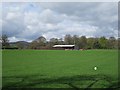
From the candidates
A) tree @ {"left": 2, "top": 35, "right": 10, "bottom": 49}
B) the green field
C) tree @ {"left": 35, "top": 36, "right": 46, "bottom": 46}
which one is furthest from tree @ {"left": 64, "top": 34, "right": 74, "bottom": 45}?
the green field

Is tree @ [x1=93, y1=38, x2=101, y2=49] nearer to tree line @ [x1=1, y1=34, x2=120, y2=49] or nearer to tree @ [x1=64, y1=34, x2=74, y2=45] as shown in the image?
tree line @ [x1=1, y1=34, x2=120, y2=49]

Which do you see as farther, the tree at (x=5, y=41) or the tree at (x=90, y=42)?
the tree at (x=90, y=42)

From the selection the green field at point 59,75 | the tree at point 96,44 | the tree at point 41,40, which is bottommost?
the green field at point 59,75

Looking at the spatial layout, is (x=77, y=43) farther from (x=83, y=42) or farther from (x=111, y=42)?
(x=111, y=42)

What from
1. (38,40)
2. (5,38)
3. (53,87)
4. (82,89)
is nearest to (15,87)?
(53,87)

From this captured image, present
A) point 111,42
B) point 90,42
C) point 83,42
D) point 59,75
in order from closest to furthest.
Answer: point 59,75 < point 90,42 < point 111,42 < point 83,42

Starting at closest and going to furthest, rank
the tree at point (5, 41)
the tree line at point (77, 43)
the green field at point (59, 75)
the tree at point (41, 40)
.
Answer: the green field at point (59, 75) < the tree at point (5, 41) < the tree line at point (77, 43) < the tree at point (41, 40)

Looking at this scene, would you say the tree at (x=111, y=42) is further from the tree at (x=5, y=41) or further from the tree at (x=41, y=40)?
the tree at (x=5, y=41)

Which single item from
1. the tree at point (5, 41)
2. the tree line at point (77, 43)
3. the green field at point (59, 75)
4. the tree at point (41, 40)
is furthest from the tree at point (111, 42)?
the green field at point (59, 75)

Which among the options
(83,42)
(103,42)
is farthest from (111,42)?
(83,42)

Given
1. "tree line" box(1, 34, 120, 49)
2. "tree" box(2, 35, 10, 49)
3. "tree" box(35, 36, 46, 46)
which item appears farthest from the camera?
"tree" box(35, 36, 46, 46)

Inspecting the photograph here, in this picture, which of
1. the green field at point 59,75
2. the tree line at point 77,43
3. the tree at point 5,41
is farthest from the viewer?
the tree line at point 77,43

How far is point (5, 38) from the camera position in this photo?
4722 inches

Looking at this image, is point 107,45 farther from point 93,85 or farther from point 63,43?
point 93,85
